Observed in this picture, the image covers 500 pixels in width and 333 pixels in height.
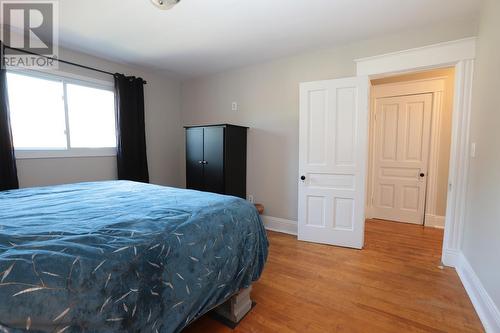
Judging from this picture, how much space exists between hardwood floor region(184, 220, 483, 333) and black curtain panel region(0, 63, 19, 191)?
2.50 m

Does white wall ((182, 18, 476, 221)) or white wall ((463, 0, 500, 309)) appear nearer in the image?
white wall ((463, 0, 500, 309))

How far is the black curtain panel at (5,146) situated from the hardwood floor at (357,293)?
2496 millimetres

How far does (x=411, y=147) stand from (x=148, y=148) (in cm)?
427

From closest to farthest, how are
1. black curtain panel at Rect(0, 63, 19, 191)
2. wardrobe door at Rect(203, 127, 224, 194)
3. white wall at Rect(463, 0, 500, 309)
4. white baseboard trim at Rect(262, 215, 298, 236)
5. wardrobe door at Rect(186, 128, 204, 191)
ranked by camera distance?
white wall at Rect(463, 0, 500, 309) < black curtain panel at Rect(0, 63, 19, 191) < wardrobe door at Rect(203, 127, 224, 194) < white baseboard trim at Rect(262, 215, 298, 236) < wardrobe door at Rect(186, 128, 204, 191)

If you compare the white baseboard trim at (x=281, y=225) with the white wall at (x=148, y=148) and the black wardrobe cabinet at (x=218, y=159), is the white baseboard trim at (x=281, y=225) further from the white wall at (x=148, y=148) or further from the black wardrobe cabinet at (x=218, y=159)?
the white wall at (x=148, y=148)

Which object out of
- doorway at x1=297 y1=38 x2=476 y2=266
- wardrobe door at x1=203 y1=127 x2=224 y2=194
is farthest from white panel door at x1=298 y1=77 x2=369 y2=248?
wardrobe door at x1=203 y1=127 x2=224 y2=194

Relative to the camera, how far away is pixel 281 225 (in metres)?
3.55

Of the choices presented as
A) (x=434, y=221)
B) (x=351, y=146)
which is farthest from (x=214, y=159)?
(x=434, y=221)

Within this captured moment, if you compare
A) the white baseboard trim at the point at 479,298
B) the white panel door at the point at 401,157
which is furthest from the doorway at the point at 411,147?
the white baseboard trim at the point at 479,298

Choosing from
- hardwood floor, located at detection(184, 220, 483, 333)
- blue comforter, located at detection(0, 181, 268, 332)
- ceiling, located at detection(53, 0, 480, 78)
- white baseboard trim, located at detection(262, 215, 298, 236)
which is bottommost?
hardwood floor, located at detection(184, 220, 483, 333)

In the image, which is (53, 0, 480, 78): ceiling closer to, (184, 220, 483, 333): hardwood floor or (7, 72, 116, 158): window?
(7, 72, 116, 158): window

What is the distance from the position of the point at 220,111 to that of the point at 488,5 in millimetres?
3194

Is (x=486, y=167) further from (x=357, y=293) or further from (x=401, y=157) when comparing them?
(x=401, y=157)

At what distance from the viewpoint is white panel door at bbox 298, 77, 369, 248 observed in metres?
2.80
